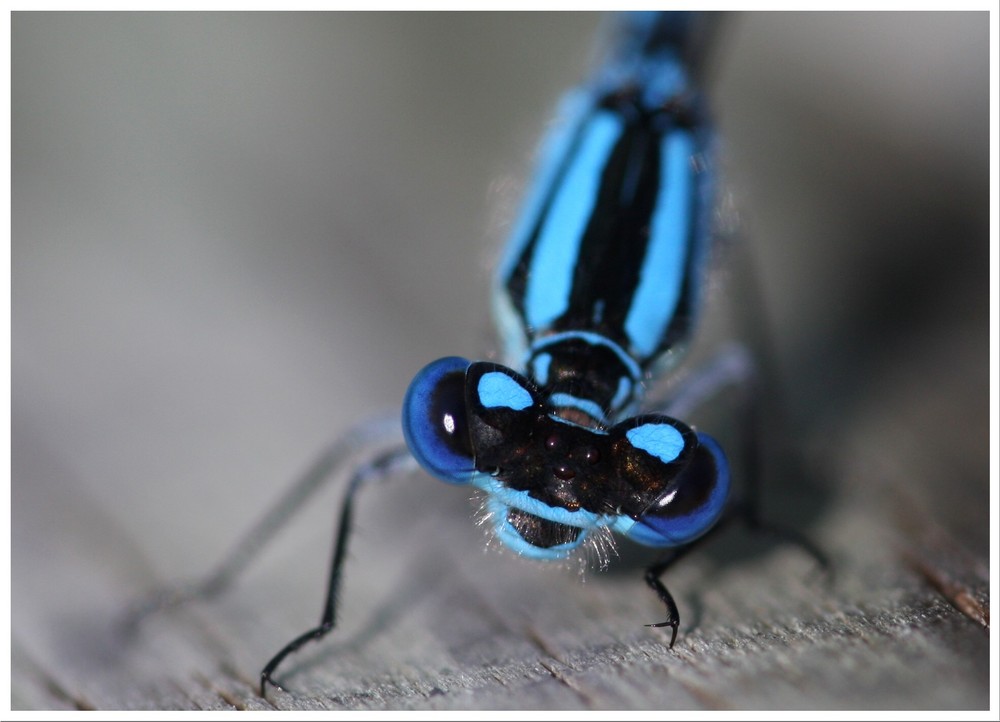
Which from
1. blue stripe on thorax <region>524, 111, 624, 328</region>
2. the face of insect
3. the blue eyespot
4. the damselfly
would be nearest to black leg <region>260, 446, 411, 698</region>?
the damselfly

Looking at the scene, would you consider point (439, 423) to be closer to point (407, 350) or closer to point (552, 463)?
point (552, 463)

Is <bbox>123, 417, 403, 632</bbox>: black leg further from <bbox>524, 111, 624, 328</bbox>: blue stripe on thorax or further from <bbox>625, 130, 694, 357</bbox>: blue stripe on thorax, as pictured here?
<bbox>625, 130, 694, 357</bbox>: blue stripe on thorax

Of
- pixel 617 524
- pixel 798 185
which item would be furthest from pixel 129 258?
pixel 798 185

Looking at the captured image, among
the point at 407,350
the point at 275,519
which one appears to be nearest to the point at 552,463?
the point at 275,519

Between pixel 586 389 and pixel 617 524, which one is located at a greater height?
pixel 586 389

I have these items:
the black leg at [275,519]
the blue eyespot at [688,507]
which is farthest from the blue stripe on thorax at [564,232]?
the blue eyespot at [688,507]

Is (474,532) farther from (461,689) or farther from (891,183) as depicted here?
(891,183)
